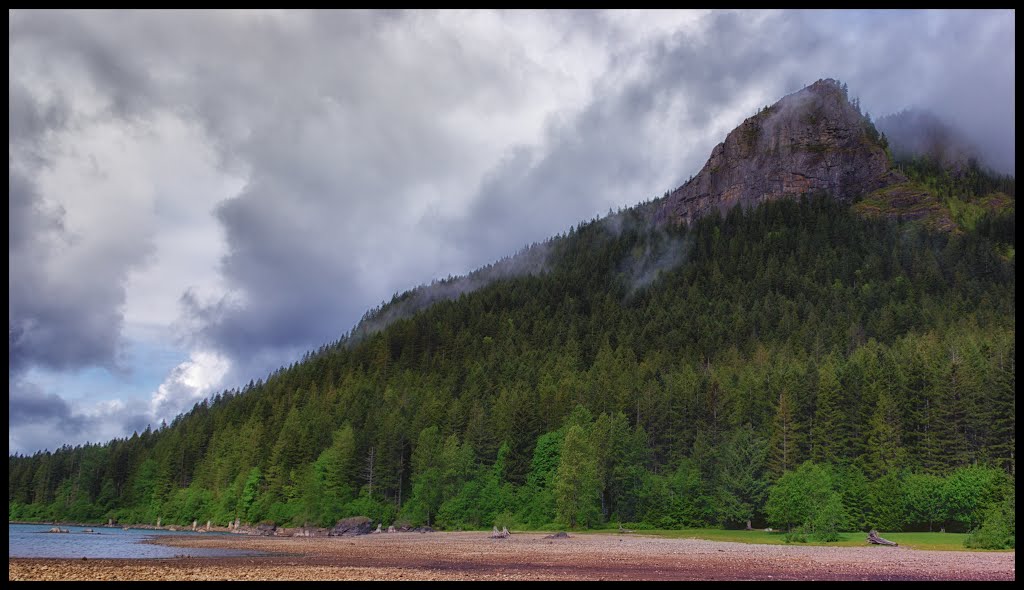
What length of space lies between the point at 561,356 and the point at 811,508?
10848 centimetres

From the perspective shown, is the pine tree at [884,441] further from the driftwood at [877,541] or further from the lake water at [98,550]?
the lake water at [98,550]

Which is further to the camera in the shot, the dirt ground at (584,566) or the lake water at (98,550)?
the lake water at (98,550)

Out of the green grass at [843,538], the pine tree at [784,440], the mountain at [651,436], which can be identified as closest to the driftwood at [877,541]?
the green grass at [843,538]

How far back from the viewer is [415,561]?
4562cm

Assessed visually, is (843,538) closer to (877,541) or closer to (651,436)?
(877,541)

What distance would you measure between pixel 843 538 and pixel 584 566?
34.2 meters

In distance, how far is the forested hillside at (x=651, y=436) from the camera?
8538cm

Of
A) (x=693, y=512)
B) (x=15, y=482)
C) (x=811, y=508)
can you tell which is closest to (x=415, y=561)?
(x=811, y=508)

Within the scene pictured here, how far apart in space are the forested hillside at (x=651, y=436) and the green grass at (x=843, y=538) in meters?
2.33

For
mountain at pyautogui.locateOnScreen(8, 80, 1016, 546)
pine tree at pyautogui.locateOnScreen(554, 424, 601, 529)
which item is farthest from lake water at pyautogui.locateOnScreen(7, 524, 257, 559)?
pine tree at pyautogui.locateOnScreen(554, 424, 601, 529)

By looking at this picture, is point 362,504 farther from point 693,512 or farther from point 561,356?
point 561,356

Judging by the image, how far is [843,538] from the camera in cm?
6306

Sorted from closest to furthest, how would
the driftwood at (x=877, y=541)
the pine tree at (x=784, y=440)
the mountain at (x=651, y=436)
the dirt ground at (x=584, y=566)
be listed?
the dirt ground at (x=584, y=566)
the driftwood at (x=877, y=541)
the mountain at (x=651, y=436)
the pine tree at (x=784, y=440)

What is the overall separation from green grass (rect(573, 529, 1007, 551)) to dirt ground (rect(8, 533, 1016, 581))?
470 centimetres
